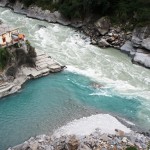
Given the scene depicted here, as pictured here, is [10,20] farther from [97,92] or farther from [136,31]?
[97,92]

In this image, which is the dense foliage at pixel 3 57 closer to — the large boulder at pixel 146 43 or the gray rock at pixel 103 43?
the gray rock at pixel 103 43

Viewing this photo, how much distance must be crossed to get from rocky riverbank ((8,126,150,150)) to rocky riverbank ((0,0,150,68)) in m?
13.7

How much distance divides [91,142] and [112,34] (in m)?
20.9

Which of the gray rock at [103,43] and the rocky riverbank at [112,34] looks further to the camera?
the gray rock at [103,43]

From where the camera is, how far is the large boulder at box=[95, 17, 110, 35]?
4589 cm

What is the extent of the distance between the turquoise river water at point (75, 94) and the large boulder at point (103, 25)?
6.85 feet

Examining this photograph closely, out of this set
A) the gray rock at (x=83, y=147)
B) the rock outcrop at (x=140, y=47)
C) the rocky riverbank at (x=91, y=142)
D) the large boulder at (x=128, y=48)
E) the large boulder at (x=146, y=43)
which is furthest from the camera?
the large boulder at (x=128, y=48)

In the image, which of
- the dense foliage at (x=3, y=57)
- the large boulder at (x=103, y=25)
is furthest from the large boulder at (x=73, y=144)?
the large boulder at (x=103, y=25)

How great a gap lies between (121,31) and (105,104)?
47.2ft

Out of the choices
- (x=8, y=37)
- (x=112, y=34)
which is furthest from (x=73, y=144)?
(x=112, y=34)

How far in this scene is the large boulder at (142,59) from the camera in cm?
4006

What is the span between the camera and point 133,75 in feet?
126

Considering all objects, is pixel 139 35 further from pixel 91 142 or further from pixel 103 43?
pixel 91 142

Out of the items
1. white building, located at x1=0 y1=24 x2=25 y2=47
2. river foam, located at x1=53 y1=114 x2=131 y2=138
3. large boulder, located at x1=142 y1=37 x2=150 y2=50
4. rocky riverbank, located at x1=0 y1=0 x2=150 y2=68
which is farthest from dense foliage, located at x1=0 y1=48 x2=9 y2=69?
large boulder, located at x1=142 y1=37 x2=150 y2=50
